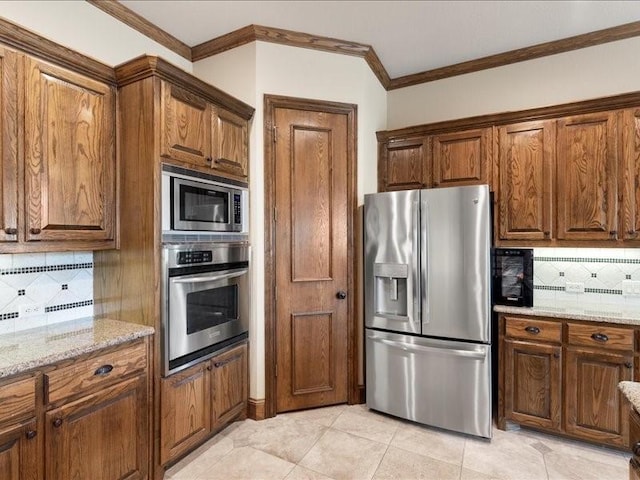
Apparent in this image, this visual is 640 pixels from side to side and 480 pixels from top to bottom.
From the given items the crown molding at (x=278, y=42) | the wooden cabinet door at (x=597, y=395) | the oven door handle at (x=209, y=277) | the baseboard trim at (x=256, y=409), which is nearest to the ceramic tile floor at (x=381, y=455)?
the baseboard trim at (x=256, y=409)

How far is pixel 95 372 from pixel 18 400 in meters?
0.31

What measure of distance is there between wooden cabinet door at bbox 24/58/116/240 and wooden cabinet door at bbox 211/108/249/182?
0.61m

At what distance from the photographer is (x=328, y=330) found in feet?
9.64

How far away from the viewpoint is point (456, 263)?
8.27ft

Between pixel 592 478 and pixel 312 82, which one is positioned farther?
pixel 312 82

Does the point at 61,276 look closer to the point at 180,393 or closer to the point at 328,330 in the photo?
the point at 180,393

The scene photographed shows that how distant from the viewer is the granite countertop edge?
2.27 metres

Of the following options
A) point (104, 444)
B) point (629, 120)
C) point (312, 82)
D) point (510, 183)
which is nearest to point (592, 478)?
point (510, 183)

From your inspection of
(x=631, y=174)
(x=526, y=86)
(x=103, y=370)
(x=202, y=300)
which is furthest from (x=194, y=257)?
(x=526, y=86)

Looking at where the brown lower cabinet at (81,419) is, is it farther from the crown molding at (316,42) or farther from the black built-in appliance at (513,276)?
the black built-in appliance at (513,276)

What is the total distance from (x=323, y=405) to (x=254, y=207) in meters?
1.68

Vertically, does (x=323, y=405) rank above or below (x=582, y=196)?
below

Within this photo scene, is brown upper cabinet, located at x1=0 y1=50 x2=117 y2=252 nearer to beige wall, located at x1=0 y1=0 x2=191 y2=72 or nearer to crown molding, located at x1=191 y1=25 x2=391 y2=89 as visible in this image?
beige wall, located at x1=0 y1=0 x2=191 y2=72

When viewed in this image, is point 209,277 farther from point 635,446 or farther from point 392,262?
point 635,446
